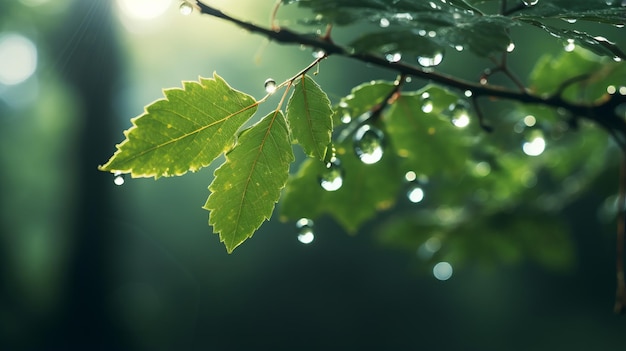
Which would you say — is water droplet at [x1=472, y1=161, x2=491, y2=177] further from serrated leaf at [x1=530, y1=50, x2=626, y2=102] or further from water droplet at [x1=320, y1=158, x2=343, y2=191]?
water droplet at [x1=320, y1=158, x2=343, y2=191]

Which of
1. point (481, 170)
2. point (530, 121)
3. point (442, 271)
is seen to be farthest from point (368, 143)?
point (442, 271)

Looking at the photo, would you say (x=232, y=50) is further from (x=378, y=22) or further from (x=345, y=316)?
(x=378, y=22)

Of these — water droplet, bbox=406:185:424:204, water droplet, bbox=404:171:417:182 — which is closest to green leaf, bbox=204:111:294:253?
water droplet, bbox=404:171:417:182

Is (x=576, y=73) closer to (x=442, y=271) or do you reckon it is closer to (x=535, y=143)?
(x=535, y=143)

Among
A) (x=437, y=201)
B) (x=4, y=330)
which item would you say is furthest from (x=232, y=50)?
(x=437, y=201)

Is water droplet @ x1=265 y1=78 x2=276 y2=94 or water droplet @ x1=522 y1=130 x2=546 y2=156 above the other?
water droplet @ x1=265 y1=78 x2=276 y2=94

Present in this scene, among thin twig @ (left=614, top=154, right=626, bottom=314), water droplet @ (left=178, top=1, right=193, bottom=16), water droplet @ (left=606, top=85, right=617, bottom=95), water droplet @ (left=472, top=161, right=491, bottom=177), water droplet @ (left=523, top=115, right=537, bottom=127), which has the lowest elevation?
water droplet @ (left=472, top=161, right=491, bottom=177)

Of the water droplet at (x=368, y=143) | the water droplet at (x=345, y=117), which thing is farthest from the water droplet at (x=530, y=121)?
the water droplet at (x=345, y=117)
